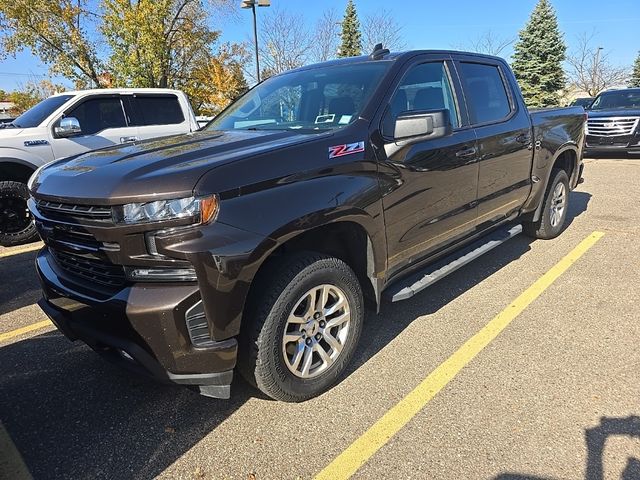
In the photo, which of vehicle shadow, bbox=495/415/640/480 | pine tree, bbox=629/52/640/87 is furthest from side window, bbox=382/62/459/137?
pine tree, bbox=629/52/640/87

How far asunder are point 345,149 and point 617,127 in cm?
1224

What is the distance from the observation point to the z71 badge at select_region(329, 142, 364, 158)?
2635 millimetres

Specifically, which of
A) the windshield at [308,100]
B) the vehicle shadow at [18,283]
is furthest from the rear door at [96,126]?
the windshield at [308,100]

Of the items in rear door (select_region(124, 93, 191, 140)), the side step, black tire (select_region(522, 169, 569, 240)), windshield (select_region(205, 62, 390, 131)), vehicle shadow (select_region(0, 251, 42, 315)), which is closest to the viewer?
windshield (select_region(205, 62, 390, 131))

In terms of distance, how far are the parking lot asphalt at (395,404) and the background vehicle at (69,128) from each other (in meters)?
2.88

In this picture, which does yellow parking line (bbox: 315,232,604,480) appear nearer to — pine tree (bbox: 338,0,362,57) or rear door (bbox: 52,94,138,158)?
rear door (bbox: 52,94,138,158)

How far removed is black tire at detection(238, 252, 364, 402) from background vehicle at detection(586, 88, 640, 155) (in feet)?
40.1

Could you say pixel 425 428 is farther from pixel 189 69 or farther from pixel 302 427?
pixel 189 69

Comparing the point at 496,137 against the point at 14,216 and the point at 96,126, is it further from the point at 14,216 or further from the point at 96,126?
the point at 14,216

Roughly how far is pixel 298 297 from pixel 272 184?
0.63 meters

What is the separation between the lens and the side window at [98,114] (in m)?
6.99

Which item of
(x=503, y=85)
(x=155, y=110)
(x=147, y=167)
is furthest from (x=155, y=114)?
(x=147, y=167)

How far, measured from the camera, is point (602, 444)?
2.31 m

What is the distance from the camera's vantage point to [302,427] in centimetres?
254
